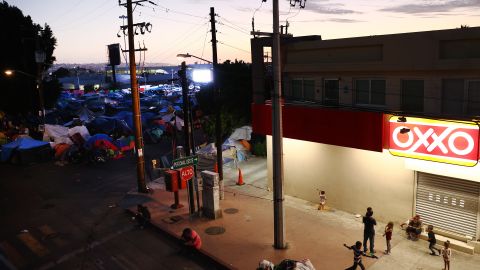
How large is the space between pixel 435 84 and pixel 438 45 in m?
1.36

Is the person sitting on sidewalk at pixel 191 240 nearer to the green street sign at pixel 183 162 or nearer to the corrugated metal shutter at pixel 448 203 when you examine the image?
the green street sign at pixel 183 162

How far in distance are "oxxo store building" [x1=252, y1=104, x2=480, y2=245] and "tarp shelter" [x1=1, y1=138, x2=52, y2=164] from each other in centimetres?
1975

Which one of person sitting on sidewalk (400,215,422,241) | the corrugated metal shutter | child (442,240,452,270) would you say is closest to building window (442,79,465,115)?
the corrugated metal shutter

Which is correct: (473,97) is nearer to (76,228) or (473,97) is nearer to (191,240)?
(191,240)

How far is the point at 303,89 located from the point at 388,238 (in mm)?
7880

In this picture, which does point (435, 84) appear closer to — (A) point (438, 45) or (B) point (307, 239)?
(A) point (438, 45)

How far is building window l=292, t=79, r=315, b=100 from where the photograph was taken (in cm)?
1786

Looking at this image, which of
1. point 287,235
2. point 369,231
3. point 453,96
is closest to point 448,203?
point 369,231

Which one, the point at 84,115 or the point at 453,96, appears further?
the point at 84,115

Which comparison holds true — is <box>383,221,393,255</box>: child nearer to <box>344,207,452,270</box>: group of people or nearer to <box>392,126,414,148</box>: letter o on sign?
<box>344,207,452,270</box>: group of people

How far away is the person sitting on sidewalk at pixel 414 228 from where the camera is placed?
544 inches

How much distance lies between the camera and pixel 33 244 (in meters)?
15.3

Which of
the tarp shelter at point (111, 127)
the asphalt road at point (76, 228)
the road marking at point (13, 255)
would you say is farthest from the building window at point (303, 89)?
the tarp shelter at point (111, 127)

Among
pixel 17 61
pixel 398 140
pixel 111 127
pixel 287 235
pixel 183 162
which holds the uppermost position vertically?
pixel 17 61
